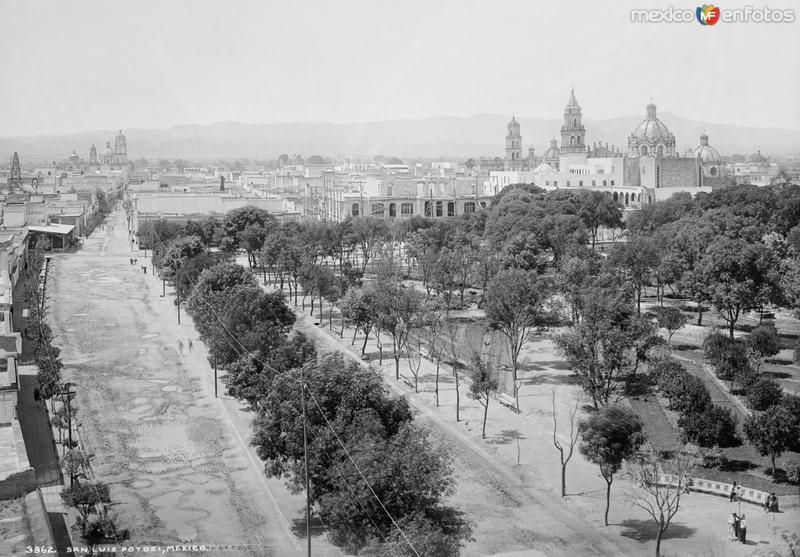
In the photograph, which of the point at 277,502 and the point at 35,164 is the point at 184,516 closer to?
the point at 277,502

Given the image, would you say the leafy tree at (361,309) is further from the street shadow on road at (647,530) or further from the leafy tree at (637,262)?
the street shadow on road at (647,530)

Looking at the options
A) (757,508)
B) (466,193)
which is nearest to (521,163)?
(466,193)

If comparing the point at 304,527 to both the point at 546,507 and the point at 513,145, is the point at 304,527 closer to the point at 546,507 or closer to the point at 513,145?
the point at 546,507

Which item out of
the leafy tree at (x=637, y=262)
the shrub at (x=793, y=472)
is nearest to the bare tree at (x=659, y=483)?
the shrub at (x=793, y=472)

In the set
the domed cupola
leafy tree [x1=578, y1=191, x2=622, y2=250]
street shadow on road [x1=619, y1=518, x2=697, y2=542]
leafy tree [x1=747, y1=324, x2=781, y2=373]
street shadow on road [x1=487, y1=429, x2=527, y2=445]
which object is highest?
the domed cupola

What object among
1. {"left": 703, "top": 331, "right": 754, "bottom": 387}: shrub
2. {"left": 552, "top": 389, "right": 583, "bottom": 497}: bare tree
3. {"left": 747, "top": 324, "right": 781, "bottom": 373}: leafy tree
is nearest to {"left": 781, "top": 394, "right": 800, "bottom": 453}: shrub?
{"left": 552, "top": 389, "right": 583, "bottom": 497}: bare tree

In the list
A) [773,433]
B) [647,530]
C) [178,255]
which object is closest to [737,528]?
[647,530]

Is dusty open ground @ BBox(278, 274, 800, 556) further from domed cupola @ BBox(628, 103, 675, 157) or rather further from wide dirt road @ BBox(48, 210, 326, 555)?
domed cupola @ BBox(628, 103, 675, 157)
